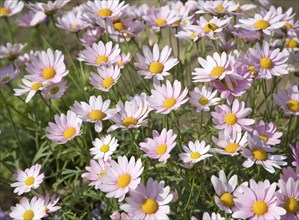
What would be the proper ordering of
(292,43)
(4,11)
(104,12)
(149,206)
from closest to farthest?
1. (149,206)
2. (104,12)
3. (292,43)
4. (4,11)

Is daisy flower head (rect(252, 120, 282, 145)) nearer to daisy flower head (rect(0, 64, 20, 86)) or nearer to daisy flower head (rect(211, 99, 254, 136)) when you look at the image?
daisy flower head (rect(211, 99, 254, 136))

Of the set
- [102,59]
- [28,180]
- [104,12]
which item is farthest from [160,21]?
[28,180]

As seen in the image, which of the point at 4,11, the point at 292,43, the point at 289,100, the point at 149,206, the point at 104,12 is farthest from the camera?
the point at 4,11

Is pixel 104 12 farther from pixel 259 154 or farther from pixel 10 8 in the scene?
pixel 259 154

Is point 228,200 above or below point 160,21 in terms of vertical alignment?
below

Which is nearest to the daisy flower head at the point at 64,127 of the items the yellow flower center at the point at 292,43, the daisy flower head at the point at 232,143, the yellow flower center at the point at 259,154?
the daisy flower head at the point at 232,143

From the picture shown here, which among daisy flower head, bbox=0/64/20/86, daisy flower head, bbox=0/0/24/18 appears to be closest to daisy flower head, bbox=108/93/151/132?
daisy flower head, bbox=0/64/20/86
